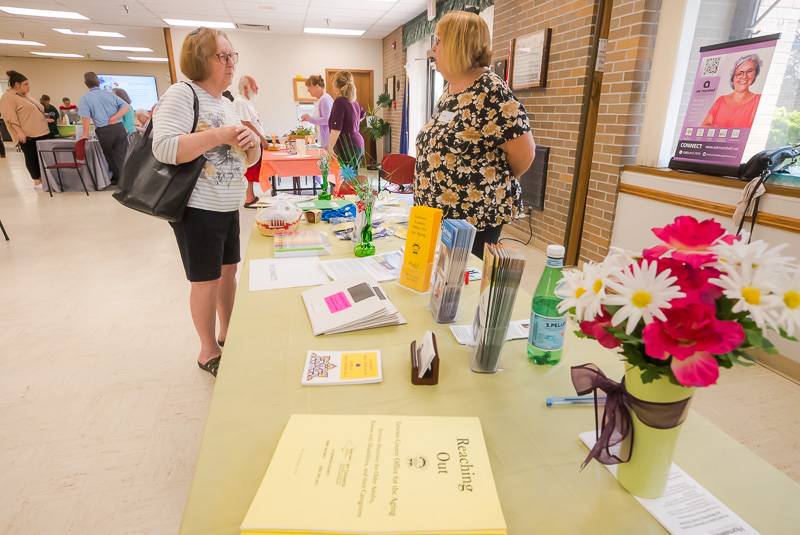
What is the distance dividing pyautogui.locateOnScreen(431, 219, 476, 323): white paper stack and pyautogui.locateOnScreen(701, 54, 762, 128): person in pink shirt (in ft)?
7.01

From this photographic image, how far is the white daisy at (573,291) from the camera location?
59 cm

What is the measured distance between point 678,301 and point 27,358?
2921 millimetres

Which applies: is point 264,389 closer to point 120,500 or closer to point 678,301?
point 678,301

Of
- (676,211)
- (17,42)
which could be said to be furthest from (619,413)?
(17,42)

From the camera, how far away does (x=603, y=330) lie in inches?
22.2

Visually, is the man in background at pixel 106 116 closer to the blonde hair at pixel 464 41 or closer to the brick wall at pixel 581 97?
the brick wall at pixel 581 97

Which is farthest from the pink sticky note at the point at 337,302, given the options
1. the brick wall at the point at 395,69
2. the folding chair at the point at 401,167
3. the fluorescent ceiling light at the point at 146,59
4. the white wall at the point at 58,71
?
the white wall at the point at 58,71

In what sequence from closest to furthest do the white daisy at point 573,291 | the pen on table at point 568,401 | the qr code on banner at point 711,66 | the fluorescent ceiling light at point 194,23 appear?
the white daisy at point 573,291 → the pen on table at point 568,401 → the qr code on banner at point 711,66 → the fluorescent ceiling light at point 194,23

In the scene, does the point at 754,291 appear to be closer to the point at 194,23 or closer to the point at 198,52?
the point at 198,52

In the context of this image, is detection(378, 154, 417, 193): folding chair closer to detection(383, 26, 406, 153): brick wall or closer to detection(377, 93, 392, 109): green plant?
detection(383, 26, 406, 153): brick wall

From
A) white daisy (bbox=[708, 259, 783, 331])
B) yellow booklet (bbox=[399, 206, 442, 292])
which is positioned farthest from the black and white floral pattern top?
white daisy (bbox=[708, 259, 783, 331])

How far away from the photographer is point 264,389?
871mm

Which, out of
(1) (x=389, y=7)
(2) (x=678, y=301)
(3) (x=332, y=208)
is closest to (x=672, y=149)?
(3) (x=332, y=208)

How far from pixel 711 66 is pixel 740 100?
0.91ft
